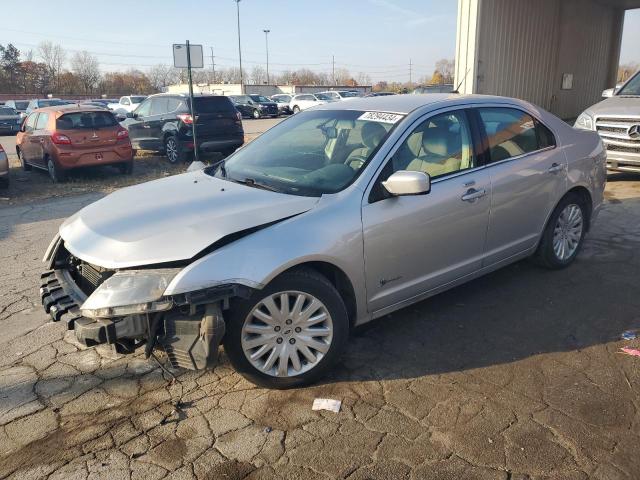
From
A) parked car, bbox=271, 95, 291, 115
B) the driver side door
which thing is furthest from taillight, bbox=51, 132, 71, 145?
parked car, bbox=271, 95, 291, 115

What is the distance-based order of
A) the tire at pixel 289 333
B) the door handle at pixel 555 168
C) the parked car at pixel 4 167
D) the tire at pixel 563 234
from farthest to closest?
the parked car at pixel 4 167, the tire at pixel 563 234, the door handle at pixel 555 168, the tire at pixel 289 333

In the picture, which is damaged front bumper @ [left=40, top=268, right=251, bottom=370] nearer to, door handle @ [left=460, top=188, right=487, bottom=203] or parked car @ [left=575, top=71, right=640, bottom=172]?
door handle @ [left=460, top=188, right=487, bottom=203]

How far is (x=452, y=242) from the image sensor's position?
13.1 feet

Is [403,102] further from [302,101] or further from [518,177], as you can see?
[302,101]

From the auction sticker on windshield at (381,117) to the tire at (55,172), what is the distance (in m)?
9.01

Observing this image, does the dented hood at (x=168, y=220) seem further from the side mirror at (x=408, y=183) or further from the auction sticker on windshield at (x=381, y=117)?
the auction sticker on windshield at (x=381, y=117)

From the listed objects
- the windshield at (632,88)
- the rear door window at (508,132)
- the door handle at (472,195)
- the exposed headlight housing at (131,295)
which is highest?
the windshield at (632,88)

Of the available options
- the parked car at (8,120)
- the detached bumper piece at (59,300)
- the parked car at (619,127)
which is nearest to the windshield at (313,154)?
the detached bumper piece at (59,300)

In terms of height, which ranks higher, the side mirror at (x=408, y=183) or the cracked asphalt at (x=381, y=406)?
the side mirror at (x=408, y=183)

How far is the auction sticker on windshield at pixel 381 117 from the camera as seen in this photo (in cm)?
390

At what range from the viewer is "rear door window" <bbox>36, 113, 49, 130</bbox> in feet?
37.8

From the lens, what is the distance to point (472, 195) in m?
4.04

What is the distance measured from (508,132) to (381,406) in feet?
8.73

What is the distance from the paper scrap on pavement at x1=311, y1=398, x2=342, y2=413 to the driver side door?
71 centimetres
